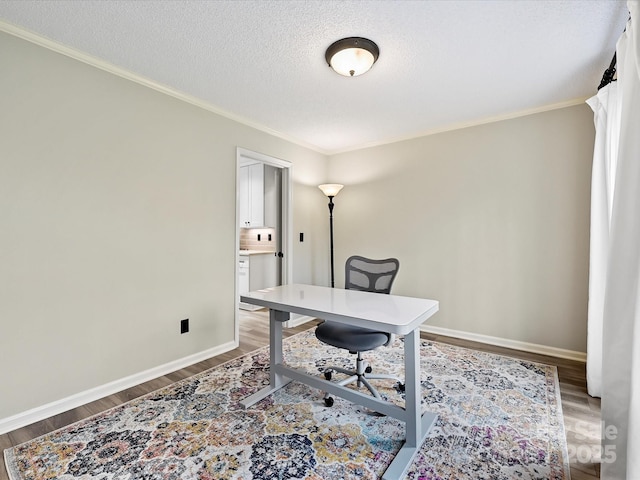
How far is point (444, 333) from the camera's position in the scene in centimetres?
354

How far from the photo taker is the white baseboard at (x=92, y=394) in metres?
1.85

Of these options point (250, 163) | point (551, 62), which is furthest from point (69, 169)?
point (551, 62)

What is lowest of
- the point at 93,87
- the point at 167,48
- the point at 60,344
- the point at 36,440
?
the point at 36,440

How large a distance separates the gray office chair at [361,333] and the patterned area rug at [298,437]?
0.17 m

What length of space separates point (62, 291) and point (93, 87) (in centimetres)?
145

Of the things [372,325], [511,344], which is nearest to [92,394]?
[372,325]

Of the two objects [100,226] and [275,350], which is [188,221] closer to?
[100,226]

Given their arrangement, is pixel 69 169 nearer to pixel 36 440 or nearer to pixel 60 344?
pixel 60 344

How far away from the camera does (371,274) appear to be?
2.54 metres

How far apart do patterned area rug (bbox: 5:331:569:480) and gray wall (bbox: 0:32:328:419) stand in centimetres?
45

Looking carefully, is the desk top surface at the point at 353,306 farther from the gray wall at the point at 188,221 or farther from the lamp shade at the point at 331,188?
the lamp shade at the point at 331,188

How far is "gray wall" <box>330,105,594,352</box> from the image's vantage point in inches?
111

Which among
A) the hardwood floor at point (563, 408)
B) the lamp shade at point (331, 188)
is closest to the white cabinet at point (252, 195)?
the lamp shade at point (331, 188)

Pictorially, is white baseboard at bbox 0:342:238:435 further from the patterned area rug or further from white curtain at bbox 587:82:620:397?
white curtain at bbox 587:82:620:397
